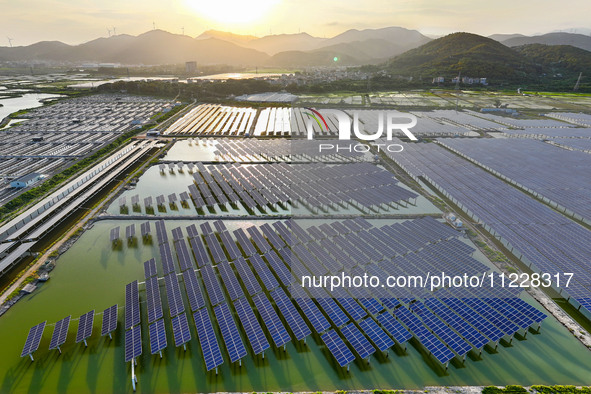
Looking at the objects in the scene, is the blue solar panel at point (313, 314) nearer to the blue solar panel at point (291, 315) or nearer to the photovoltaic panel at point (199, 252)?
the blue solar panel at point (291, 315)

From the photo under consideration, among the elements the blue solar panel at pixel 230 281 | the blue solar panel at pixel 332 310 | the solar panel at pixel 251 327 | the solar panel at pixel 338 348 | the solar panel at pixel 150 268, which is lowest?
the solar panel at pixel 338 348

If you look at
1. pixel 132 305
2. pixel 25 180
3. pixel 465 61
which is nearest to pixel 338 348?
pixel 132 305

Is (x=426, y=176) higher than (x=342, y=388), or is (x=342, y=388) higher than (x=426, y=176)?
(x=426, y=176)

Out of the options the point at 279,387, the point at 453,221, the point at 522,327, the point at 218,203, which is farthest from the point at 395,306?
the point at 218,203

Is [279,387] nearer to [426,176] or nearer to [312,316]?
[312,316]

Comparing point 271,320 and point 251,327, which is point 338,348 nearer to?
point 271,320

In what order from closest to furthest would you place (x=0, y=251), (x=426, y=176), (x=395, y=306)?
(x=395, y=306), (x=0, y=251), (x=426, y=176)

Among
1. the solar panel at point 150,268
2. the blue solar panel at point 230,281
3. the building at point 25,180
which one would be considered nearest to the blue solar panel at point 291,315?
the blue solar panel at point 230,281
